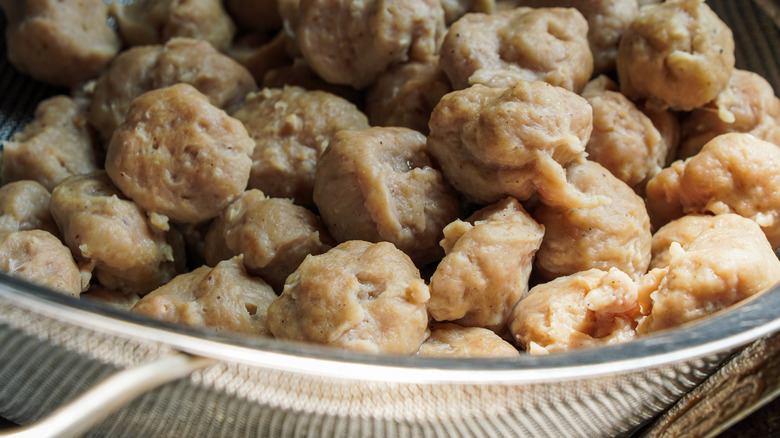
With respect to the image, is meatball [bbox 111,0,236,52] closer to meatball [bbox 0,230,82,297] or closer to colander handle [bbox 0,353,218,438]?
meatball [bbox 0,230,82,297]

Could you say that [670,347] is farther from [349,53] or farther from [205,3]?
[205,3]

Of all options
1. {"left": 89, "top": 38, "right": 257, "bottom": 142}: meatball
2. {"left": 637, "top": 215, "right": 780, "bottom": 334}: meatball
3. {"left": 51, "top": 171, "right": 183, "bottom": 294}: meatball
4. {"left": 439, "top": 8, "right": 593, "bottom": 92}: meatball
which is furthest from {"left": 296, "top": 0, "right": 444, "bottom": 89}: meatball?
{"left": 637, "top": 215, "right": 780, "bottom": 334}: meatball

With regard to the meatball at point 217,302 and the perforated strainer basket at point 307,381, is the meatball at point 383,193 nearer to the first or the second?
the meatball at point 217,302

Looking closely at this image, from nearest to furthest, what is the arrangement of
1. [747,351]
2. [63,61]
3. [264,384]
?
[264,384], [747,351], [63,61]

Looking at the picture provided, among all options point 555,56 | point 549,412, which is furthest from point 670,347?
point 555,56

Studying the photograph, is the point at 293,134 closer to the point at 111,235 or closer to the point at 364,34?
the point at 364,34

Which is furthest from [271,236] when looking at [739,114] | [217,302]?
[739,114]
